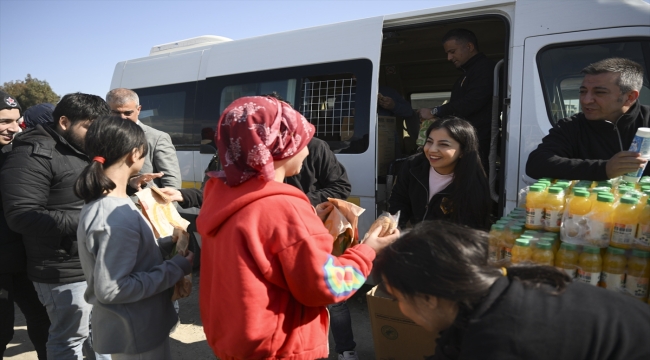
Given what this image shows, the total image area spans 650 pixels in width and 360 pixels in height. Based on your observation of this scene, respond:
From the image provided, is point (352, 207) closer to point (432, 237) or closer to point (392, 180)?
point (432, 237)

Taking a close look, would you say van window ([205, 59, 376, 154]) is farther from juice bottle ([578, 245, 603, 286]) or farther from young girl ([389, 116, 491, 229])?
juice bottle ([578, 245, 603, 286])

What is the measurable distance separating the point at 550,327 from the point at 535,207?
911 mm

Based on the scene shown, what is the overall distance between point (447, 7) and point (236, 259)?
291cm

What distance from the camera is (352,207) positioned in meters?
2.17

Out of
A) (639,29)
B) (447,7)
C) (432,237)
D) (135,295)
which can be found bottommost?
(135,295)

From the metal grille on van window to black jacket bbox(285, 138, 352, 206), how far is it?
75 cm

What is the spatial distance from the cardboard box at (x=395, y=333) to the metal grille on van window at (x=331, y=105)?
1749 millimetres

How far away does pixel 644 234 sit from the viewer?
154 centimetres

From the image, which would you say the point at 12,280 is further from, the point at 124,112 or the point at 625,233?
the point at 625,233

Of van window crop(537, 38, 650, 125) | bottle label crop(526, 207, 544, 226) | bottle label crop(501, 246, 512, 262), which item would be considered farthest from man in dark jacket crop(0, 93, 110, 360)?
van window crop(537, 38, 650, 125)

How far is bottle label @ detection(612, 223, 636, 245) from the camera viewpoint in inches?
61.1

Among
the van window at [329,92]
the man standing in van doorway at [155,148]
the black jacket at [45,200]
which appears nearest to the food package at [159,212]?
the black jacket at [45,200]

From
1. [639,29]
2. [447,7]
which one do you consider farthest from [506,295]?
[447,7]

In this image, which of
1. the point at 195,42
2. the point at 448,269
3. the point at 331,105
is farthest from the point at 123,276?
the point at 195,42
